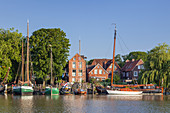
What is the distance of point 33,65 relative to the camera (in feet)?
259

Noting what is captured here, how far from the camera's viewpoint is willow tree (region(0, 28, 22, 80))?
2966 inches

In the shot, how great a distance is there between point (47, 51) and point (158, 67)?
3066 centimetres

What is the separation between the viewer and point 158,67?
74.5 meters

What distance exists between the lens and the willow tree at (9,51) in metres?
75.3

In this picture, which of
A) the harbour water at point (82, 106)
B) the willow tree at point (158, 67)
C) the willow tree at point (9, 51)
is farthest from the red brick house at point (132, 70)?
the harbour water at point (82, 106)

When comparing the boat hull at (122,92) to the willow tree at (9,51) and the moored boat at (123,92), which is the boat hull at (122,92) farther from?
the willow tree at (9,51)

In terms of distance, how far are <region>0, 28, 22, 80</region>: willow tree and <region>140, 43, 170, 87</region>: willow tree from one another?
115 ft

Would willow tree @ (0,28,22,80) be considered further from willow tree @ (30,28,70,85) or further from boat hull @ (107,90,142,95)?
boat hull @ (107,90,142,95)

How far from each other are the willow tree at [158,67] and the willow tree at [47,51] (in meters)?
23.5

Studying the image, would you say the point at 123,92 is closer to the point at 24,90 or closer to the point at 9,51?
the point at 24,90

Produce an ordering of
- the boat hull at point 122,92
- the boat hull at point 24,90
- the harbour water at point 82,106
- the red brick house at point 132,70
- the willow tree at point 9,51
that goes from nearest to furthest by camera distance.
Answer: the harbour water at point 82,106, the boat hull at point 24,90, the boat hull at point 122,92, the willow tree at point 9,51, the red brick house at point 132,70

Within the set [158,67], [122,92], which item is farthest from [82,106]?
[158,67]

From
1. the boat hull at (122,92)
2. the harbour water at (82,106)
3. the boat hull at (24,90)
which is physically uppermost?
the boat hull at (24,90)

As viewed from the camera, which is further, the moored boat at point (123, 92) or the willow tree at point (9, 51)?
the willow tree at point (9, 51)
